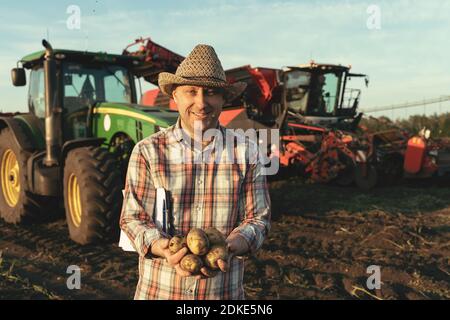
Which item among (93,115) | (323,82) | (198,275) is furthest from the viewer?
(323,82)

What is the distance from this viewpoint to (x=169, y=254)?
1727 mm

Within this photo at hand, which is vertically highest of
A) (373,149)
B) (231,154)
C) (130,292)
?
(231,154)

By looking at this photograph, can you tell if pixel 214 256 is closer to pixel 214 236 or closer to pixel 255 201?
pixel 214 236

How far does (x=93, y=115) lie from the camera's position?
20.7 feet

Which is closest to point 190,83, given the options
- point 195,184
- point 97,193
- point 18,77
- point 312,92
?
point 195,184

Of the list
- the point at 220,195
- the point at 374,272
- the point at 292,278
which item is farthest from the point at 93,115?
the point at 220,195

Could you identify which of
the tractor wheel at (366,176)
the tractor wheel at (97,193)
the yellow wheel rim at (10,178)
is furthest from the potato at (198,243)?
the tractor wheel at (366,176)

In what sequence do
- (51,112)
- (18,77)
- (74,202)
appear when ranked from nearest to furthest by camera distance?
1. (74,202)
2. (51,112)
3. (18,77)

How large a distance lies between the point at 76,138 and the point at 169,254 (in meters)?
5.02

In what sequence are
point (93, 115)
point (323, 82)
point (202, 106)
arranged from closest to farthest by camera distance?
point (202, 106) < point (93, 115) < point (323, 82)

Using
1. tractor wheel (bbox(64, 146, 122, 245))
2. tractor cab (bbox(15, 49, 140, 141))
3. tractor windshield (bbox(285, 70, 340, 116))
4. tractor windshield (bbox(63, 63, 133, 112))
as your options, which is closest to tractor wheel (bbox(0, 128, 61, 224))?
tractor cab (bbox(15, 49, 140, 141))

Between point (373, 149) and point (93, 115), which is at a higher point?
point (93, 115)

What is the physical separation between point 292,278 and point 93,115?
3.38 m

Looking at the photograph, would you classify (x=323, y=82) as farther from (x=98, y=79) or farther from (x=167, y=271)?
(x=167, y=271)
